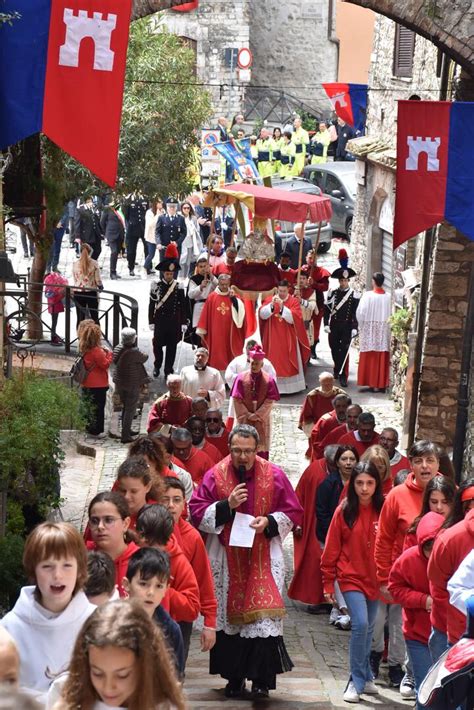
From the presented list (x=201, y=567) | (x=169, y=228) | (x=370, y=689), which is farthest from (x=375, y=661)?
(x=169, y=228)

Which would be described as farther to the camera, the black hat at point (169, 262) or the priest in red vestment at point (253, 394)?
the black hat at point (169, 262)

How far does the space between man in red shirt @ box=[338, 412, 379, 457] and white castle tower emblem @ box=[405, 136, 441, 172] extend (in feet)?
7.48

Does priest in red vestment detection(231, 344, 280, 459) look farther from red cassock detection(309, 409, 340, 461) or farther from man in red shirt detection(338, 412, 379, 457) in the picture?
man in red shirt detection(338, 412, 379, 457)

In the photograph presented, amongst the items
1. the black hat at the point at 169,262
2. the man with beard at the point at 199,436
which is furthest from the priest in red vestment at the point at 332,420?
the black hat at the point at 169,262

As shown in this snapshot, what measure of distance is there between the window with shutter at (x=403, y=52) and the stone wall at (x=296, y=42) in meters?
25.5

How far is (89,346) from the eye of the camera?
15.5 metres

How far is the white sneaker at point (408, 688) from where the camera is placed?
9.19 m

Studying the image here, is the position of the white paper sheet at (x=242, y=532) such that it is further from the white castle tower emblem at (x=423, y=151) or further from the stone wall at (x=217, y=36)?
the stone wall at (x=217, y=36)

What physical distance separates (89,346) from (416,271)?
175 inches

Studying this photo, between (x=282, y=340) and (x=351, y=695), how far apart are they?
10.1 meters

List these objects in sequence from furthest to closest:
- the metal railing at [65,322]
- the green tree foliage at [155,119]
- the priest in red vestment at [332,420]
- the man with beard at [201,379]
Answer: the green tree foliage at [155,119] → the metal railing at [65,322] → the man with beard at [201,379] → the priest in red vestment at [332,420]

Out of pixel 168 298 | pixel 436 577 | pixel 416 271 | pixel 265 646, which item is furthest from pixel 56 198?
pixel 436 577

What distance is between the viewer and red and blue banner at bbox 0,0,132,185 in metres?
10.8

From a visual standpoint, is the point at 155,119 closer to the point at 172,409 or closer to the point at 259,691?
the point at 172,409
